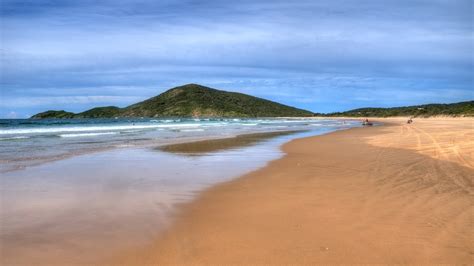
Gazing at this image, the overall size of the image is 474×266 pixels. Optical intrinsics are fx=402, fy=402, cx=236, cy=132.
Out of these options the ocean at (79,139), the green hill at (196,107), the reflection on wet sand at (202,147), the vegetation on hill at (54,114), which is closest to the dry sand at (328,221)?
the reflection on wet sand at (202,147)

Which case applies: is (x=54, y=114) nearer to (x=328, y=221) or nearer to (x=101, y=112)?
(x=101, y=112)

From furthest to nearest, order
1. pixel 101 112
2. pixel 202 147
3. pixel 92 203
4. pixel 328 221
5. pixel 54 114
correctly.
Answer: pixel 101 112, pixel 54 114, pixel 202 147, pixel 92 203, pixel 328 221

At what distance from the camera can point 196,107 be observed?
15262cm

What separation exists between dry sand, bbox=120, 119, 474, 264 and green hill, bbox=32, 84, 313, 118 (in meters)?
140

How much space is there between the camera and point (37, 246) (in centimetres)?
462

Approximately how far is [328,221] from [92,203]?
3.90 meters

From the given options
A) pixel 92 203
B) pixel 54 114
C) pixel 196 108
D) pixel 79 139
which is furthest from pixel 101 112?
pixel 92 203

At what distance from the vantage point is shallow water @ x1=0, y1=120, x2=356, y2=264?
4628 mm

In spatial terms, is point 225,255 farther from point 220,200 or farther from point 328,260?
point 220,200

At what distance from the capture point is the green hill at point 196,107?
498 feet

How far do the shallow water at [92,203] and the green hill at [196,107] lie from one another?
137016 millimetres

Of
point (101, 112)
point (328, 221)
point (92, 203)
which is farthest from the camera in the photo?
point (101, 112)

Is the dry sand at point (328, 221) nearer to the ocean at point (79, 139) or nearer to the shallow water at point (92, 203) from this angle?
the shallow water at point (92, 203)

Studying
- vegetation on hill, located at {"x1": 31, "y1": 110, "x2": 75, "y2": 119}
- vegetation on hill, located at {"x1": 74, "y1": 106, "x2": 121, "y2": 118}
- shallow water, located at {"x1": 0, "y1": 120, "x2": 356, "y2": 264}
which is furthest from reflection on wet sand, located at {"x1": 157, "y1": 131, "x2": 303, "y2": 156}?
vegetation on hill, located at {"x1": 74, "y1": 106, "x2": 121, "y2": 118}
